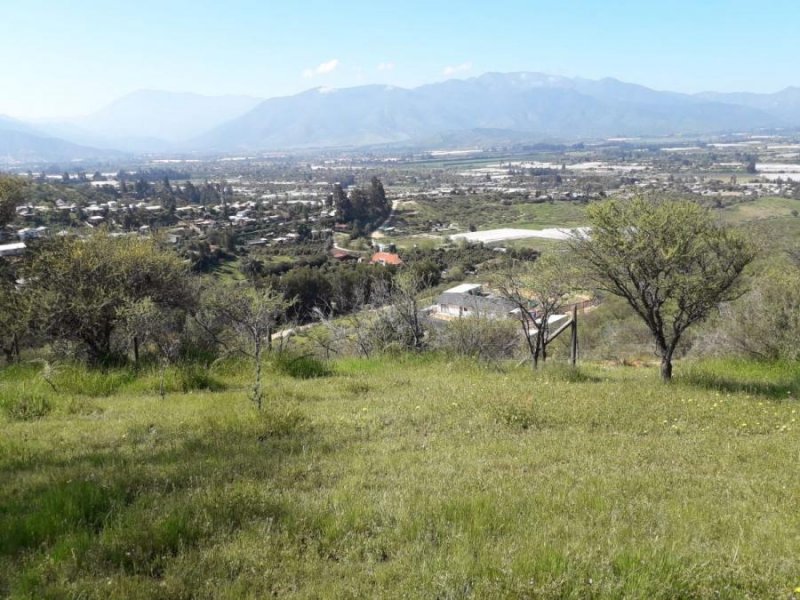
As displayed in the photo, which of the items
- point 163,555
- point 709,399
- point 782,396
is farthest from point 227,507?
point 782,396

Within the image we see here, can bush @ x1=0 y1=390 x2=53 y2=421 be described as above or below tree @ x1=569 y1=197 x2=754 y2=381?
below

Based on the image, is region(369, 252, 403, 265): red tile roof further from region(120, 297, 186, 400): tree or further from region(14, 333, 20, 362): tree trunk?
region(120, 297, 186, 400): tree

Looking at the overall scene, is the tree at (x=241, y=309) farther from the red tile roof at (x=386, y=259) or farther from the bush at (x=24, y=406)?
the red tile roof at (x=386, y=259)

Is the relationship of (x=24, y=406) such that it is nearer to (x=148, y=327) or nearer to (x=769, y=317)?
(x=148, y=327)

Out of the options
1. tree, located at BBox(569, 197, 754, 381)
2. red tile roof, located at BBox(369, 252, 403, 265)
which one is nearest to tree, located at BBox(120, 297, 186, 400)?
tree, located at BBox(569, 197, 754, 381)

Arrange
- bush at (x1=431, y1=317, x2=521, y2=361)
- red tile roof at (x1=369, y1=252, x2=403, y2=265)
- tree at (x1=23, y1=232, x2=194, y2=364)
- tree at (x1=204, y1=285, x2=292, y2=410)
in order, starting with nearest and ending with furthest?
tree at (x1=23, y1=232, x2=194, y2=364) < tree at (x1=204, y1=285, x2=292, y2=410) < bush at (x1=431, y1=317, x2=521, y2=361) < red tile roof at (x1=369, y1=252, x2=403, y2=265)

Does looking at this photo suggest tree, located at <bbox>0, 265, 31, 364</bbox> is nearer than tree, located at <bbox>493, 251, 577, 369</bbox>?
No

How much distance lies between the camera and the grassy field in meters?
3.18

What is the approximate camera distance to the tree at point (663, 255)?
931 cm

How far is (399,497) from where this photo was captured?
13.9 ft

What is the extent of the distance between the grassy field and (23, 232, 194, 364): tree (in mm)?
3948

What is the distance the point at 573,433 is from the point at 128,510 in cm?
455

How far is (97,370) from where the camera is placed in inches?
394

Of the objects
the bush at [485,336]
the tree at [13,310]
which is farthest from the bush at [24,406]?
the bush at [485,336]
